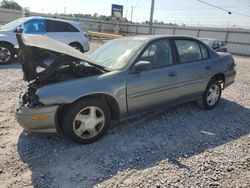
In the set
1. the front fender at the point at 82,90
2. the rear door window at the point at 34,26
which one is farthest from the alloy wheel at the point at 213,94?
the rear door window at the point at 34,26

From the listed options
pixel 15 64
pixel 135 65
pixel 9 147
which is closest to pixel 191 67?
pixel 135 65

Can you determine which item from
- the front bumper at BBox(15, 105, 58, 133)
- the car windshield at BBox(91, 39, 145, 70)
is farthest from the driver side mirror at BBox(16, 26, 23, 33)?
the front bumper at BBox(15, 105, 58, 133)

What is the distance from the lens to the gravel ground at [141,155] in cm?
308

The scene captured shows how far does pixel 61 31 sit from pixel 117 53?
707 cm

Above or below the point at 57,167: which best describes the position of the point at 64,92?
above

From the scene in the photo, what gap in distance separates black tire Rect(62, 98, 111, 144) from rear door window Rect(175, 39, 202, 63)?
1.88 m

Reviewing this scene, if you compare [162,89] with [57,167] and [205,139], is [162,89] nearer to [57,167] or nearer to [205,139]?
[205,139]

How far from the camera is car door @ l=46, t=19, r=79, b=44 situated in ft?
34.7

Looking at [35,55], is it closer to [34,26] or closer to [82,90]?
[82,90]

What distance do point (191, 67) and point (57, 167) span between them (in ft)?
9.97

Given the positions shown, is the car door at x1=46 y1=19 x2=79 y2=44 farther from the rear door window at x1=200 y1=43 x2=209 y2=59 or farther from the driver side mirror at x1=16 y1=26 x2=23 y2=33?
the rear door window at x1=200 y1=43 x2=209 y2=59

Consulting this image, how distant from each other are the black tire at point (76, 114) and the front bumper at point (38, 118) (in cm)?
18

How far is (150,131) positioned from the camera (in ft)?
14.3

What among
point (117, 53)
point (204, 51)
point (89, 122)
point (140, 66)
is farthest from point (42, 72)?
point (204, 51)
